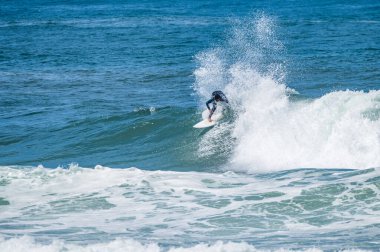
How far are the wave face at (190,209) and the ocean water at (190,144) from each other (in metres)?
Answer: 0.04

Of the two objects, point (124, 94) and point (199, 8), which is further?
point (199, 8)

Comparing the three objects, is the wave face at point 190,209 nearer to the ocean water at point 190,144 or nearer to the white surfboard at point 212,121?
the ocean water at point 190,144

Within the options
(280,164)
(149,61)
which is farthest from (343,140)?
(149,61)

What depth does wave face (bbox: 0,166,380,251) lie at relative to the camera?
1288cm

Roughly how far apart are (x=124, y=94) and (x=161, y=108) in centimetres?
478

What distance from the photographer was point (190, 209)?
1519 cm

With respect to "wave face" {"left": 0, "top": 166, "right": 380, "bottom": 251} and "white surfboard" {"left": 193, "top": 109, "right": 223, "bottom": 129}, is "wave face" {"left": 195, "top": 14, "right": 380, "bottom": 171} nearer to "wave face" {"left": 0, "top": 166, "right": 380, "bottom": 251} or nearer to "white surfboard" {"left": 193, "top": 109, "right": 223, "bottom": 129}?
"white surfboard" {"left": 193, "top": 109, "right": 223, "bottom": 129}

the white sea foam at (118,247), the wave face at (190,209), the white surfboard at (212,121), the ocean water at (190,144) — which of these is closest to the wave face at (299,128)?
the ocean water at (190,144)

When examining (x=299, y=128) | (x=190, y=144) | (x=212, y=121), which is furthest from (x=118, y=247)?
(x=212, y=121)

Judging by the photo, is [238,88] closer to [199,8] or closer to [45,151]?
[45,151]

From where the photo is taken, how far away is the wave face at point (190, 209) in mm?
12875

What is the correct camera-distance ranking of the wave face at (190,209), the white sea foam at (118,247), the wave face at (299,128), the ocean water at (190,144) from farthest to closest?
1. the wave face at (299,128)
2. the ocean water at (190,144)
3. the wave face at (190,209)
4. the white sea foam at (118,247)

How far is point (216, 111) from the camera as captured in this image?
24938 millimetres

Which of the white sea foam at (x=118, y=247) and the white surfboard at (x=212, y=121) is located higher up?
the white surfboard at (x=212, y=121)
